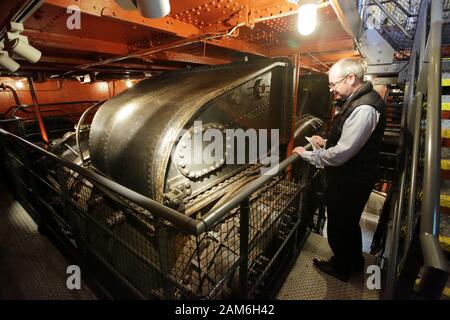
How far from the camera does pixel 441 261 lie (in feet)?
3.39

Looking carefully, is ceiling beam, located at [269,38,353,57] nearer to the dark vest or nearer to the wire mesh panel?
the wire mesh panel

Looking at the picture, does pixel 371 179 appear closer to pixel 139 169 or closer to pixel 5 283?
pixel 139 169

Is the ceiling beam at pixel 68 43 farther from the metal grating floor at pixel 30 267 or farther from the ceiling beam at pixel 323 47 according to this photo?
the ceiling beam at pixel 323 47

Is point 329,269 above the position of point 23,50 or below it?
below

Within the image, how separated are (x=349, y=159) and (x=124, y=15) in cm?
299

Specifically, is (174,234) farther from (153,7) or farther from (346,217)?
(153,7)

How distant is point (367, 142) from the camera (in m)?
2.28

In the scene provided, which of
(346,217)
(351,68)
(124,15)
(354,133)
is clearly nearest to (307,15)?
(351,68)

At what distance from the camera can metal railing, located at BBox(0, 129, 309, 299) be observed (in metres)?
1.70

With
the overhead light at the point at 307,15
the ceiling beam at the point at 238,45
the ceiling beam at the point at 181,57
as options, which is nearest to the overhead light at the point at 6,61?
the ceiling beam at the point at 181,57

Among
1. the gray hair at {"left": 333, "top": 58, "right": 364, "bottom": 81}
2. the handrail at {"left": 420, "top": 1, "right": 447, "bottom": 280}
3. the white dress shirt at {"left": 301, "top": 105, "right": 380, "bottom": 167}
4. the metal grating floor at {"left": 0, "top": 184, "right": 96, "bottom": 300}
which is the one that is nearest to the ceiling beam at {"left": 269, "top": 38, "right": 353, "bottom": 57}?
the handrail at {"left": 420, "top": 1, "right": 447, "bottom": 280}

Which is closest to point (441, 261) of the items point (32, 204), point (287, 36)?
point (287, 36)

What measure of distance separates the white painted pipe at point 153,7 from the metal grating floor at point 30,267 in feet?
9.25

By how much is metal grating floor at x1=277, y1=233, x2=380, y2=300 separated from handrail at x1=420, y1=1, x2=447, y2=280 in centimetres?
157
